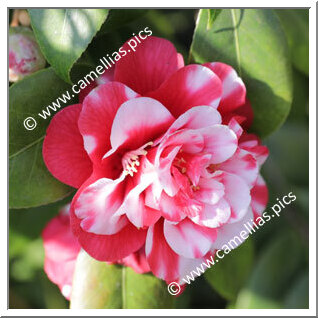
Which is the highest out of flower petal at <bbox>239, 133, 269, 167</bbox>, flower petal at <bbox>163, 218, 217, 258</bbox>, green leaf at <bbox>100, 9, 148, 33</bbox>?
green leaf at <bbox>100, 9, 148, 33</bbox>

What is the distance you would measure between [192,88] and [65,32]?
0.22 metres

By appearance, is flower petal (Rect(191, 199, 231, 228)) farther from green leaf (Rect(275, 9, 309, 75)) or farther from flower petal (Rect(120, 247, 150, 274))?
green leaf (Rect(275, 9, 309, 75))

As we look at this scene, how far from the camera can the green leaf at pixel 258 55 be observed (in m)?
0.92

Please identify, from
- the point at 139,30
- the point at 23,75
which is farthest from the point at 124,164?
the point at 139,30

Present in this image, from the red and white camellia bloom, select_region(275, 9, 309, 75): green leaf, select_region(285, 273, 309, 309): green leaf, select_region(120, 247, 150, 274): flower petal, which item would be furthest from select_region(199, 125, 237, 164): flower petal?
select_region(285, 273, 309, 309): green leaf

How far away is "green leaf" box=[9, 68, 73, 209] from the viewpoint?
0.84 metres

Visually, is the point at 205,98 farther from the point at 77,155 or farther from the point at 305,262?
the point at 305,262

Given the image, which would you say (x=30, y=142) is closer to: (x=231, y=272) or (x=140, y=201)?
(x=140, y=201)

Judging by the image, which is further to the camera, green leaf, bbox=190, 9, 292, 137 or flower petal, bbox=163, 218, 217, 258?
green leaf, bbox=190, 9, 292, 137

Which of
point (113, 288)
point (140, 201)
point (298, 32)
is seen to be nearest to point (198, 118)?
point (140, 201)

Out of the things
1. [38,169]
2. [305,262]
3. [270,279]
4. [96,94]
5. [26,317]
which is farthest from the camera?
[305,262]

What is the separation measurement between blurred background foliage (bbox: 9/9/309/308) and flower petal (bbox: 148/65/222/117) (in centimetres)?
19

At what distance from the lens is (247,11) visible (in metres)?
0.95

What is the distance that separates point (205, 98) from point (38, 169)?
0.99 ft
